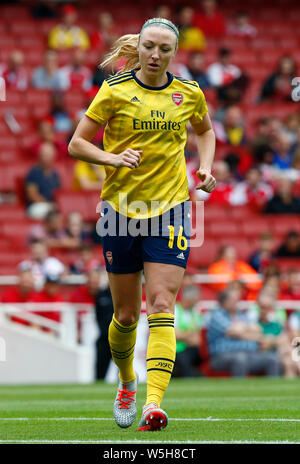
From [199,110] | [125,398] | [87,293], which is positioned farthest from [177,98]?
[87,293]

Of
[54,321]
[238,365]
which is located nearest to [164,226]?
[238,365]

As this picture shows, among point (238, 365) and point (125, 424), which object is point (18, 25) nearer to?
point (238, 365)

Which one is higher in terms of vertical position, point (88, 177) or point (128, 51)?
point (88, 177)

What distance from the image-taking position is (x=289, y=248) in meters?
15.0

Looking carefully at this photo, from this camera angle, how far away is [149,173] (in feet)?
18.5

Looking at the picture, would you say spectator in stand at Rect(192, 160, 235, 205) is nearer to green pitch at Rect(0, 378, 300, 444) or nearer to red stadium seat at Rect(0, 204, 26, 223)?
red stadium seat at Rect(0, 204, 26, 223)

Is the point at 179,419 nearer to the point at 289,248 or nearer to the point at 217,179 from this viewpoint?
the point at 289,248

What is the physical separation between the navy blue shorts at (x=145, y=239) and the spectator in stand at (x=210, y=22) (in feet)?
53.0

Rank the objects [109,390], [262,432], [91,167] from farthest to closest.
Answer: [91,167] → [109,390] → [262,432]

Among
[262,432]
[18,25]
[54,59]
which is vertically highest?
[18,25]

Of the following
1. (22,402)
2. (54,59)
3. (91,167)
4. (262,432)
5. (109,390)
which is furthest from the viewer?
(54,59)

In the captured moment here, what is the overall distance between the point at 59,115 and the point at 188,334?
594cm

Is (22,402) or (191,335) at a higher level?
(191,335)

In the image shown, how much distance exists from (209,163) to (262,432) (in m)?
1.70
